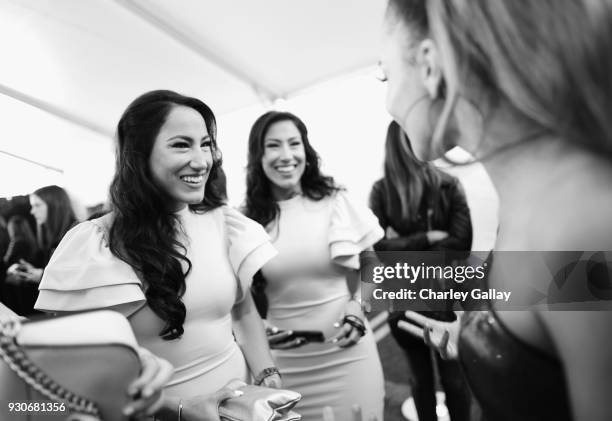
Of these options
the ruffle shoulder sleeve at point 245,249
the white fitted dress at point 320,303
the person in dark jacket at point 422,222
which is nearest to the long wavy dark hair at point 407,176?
the person in dark jacket at point 422,222

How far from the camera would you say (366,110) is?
108cm

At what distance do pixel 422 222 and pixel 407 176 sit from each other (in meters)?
0.12

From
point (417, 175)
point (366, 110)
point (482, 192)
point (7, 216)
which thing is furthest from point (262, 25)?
point (7, 216)

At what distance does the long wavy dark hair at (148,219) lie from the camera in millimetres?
581

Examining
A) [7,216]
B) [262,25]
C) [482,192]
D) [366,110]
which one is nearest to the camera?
[7,216]

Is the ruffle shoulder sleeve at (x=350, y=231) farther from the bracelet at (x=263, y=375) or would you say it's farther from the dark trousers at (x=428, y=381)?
the bracelet at (x=263, y=375)

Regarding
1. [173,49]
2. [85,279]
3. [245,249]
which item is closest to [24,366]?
[85,279]

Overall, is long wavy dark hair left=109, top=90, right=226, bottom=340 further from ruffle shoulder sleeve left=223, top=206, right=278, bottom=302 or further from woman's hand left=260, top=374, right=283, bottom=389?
woman's hand left=260, top=374, right=283, bottom=389

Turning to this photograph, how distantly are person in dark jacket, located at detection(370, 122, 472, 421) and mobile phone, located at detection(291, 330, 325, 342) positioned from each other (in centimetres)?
18

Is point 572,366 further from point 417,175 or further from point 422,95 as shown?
point 417,175

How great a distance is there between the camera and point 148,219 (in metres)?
0.62

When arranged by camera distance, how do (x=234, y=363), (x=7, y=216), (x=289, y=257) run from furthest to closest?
(x=289, y=257)
(x=234, y=363)
(x=7, y=216)

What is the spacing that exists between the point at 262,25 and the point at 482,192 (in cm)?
102

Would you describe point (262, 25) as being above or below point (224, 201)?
above
